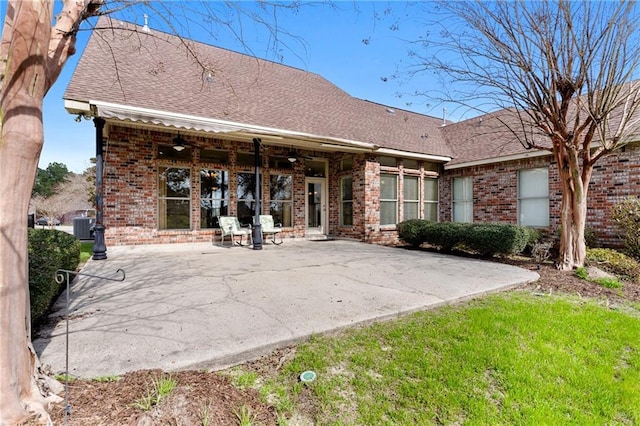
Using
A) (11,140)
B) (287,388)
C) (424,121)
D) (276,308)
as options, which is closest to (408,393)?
(287,388)

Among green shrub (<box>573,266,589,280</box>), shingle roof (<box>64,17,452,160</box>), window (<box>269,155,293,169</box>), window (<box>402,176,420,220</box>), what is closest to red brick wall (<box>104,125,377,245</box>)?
window (<box>269,155,293,169</box>)

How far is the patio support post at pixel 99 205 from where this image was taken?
24.6 ft

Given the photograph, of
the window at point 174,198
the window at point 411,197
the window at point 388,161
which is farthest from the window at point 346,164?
the window at point 174,198

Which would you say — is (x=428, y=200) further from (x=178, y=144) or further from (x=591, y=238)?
(x=178, y=144)

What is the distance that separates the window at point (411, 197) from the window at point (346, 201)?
2289mm

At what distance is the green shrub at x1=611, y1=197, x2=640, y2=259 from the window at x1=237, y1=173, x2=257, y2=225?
11.0 m

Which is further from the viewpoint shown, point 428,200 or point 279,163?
point 428,200

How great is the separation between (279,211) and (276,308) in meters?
8.06

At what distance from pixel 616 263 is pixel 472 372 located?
6866 mm

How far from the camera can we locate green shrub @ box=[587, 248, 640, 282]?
678cm

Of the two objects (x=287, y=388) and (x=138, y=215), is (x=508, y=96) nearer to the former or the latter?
(x=287, y=388)

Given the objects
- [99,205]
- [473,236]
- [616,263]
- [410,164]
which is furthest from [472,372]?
[410,164]

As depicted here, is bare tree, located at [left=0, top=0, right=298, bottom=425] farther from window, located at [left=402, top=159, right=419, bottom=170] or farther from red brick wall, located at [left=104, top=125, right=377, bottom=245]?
window, located at [left=402, top=159, right=419, bottom=170]

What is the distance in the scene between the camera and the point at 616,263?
7070 mm
